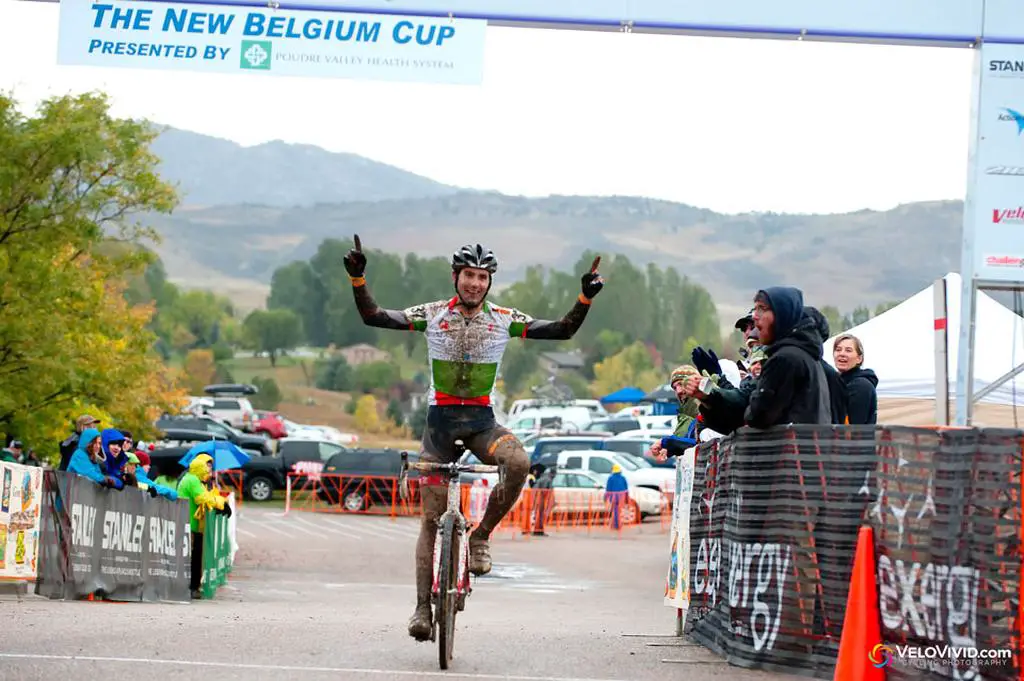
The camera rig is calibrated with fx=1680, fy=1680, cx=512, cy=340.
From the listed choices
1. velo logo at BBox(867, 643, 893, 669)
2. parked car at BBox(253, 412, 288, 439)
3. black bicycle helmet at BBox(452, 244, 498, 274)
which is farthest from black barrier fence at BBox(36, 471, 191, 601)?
parked car at BBox(253, 412, 288, 439)

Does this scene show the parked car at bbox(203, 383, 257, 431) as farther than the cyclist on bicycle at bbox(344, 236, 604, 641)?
Yes

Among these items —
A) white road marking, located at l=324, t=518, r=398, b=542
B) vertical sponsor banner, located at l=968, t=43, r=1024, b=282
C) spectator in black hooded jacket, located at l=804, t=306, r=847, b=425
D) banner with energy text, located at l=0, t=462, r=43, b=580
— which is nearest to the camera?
spectator in black hooded jacket, located at l=804, t=306, r=847, b=425

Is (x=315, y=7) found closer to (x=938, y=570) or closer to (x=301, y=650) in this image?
(x=301, y=650)

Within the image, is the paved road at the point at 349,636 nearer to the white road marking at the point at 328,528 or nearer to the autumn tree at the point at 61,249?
the autumn tree at the point at 61,249

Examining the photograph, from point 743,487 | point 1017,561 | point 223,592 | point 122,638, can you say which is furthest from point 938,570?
point 223,592

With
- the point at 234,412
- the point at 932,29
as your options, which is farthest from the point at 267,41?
the point at 234,412

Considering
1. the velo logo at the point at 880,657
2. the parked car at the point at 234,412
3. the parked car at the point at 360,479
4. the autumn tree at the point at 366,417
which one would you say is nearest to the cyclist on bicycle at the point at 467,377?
the velo logo at the point at 880,657

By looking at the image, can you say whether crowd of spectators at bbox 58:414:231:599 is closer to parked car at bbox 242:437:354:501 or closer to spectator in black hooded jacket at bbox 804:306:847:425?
spectator in black hooded jacket at bbox 804:306:847:425

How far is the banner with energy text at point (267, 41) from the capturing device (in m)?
16.3

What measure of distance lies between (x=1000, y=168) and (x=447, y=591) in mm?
9537

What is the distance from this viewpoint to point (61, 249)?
24.5 m

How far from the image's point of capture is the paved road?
8172 mm

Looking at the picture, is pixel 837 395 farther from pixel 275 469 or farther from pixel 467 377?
pixel 275 469

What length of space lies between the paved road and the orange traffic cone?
856mm
